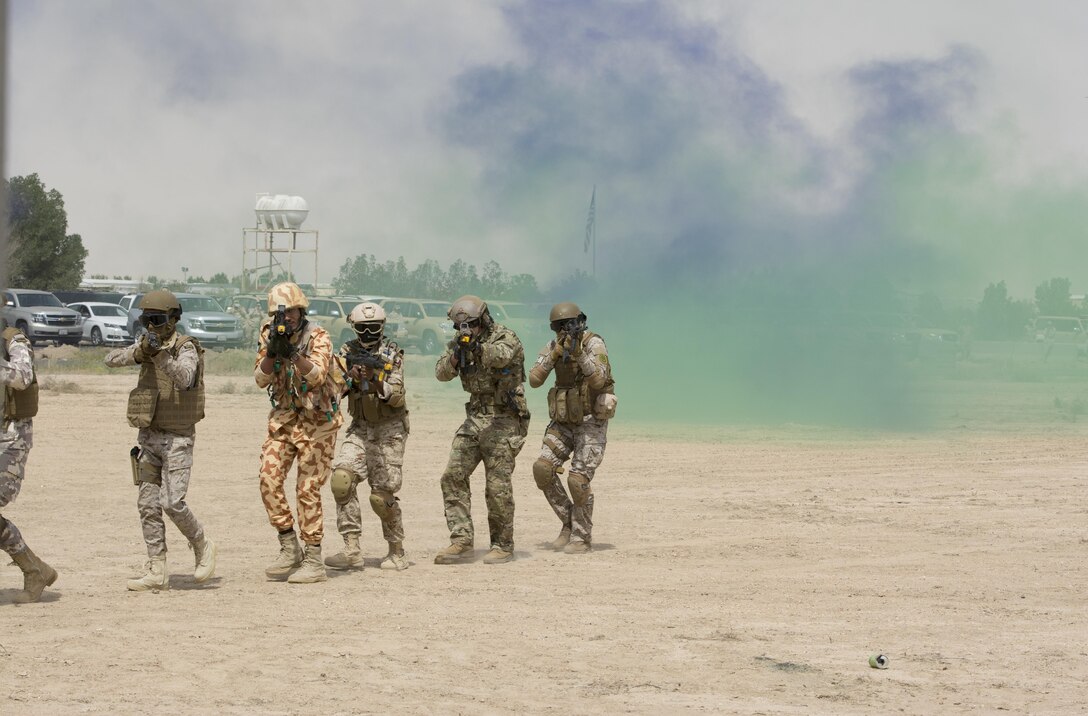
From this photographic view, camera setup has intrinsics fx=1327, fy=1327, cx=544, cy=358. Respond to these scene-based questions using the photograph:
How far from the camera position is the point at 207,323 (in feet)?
121

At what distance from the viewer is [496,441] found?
9773mm

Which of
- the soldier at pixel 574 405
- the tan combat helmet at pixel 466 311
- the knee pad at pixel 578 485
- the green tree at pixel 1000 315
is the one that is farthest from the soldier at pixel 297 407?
the green tree at pixel 1000 315

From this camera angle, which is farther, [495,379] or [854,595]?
[495,379]

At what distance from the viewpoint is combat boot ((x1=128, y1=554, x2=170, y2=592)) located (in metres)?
8.45

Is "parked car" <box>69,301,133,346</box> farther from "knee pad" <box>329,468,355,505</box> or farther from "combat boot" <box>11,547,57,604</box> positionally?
"combat boot" <box>11,547,57,604</box>

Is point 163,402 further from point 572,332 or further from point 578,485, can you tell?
point 578,485

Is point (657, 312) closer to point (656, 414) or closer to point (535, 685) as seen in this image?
point (656, 414)

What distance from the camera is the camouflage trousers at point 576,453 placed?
34.0 ft

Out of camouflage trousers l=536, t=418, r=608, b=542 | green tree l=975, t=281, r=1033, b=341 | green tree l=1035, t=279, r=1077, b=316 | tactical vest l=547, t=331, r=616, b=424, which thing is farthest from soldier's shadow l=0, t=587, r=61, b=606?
green tree l=1035, t=279, r=1077, b=316

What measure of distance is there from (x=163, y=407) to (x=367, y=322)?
5.56 feet

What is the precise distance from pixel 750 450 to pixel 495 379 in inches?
401

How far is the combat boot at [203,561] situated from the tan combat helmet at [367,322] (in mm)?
1749

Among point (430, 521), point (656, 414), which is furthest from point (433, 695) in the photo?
point (656, 414)

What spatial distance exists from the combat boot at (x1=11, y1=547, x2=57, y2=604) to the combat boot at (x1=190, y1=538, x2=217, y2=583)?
0.90 metres
